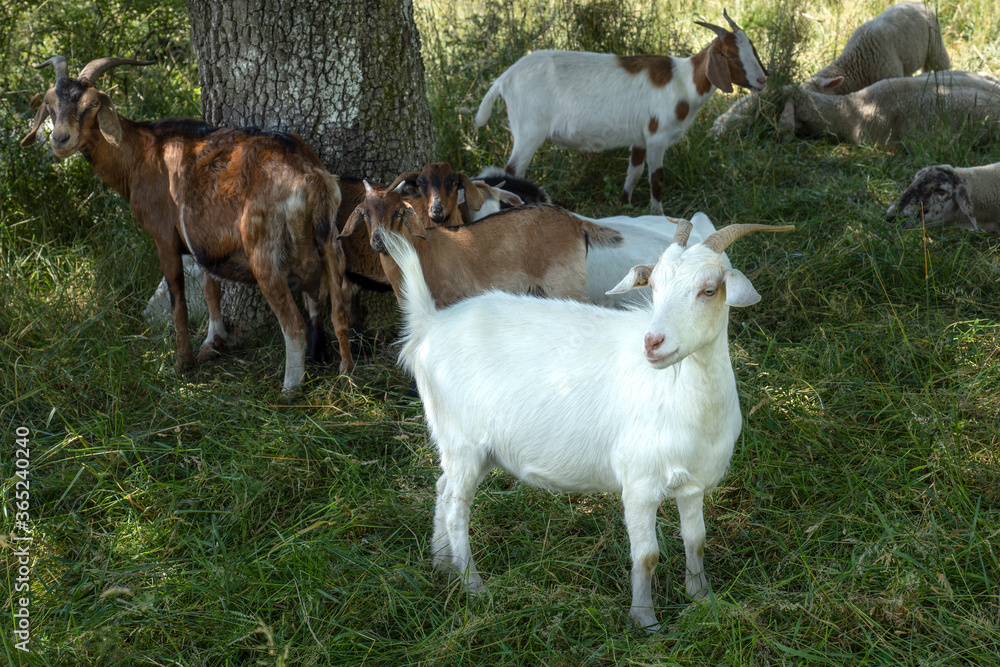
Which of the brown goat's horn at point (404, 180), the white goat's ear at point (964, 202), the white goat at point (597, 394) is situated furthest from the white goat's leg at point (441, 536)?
the white goat's ear at point (964, 202)

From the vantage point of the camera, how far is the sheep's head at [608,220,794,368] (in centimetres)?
241

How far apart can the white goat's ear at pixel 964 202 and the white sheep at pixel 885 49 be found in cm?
337

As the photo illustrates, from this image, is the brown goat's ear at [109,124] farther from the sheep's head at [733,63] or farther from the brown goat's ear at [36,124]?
the sheep's head at [733,63]

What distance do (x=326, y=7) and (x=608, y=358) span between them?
2.72 metres

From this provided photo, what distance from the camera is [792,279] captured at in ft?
15.6

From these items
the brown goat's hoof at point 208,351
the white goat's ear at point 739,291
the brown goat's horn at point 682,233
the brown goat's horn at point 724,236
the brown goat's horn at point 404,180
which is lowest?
the brown goat's hoof at point 208,351

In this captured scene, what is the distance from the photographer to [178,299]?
444 centimetres

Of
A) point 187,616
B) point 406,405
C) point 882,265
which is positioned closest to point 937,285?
point 882,265

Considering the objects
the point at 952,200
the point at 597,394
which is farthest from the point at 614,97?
the point at 597,394

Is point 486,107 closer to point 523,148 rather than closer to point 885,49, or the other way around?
point 523,148

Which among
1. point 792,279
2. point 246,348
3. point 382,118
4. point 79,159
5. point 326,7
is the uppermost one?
point 326,7

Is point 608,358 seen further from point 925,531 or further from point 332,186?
point 332,186

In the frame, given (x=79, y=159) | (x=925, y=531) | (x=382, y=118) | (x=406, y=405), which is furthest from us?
(x=79, y=159)

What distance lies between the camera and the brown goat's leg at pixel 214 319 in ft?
15.3
